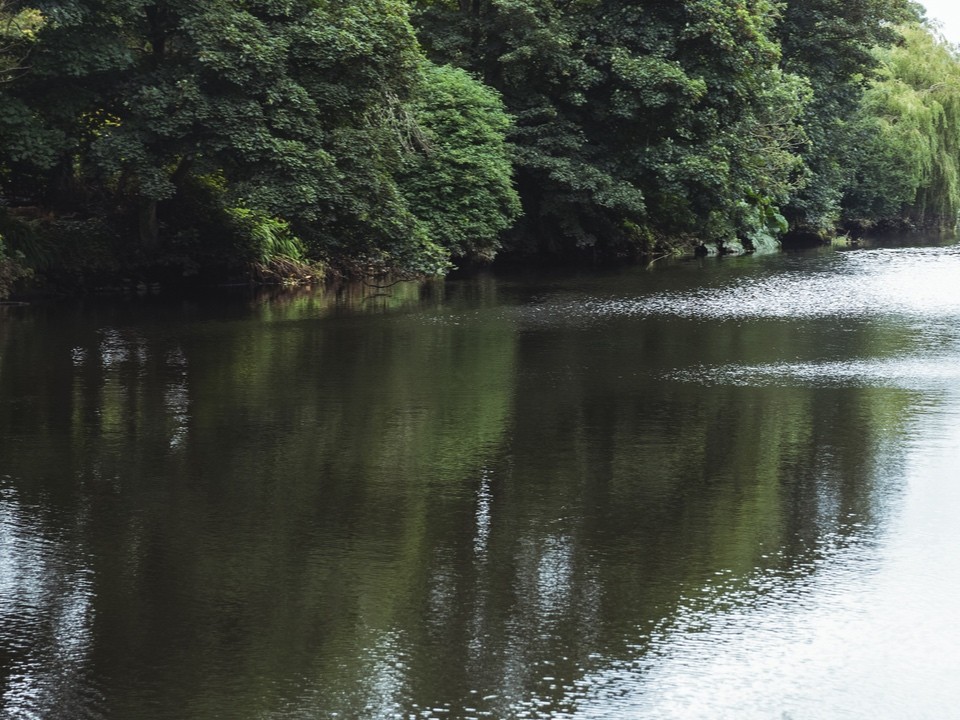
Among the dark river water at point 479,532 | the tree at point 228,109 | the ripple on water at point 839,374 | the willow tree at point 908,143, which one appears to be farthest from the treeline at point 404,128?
the ripple on water at point 839,374

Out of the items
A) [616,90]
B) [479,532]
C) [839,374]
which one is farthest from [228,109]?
[479,532]

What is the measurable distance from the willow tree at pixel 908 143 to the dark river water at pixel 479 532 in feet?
125

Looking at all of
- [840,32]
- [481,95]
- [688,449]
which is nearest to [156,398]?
[688,449]

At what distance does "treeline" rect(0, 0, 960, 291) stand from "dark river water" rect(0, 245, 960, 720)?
858 centimetres

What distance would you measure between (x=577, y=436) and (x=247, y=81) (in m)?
15.1

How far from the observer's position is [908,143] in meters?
52.6

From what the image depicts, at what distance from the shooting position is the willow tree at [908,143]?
2079 inches

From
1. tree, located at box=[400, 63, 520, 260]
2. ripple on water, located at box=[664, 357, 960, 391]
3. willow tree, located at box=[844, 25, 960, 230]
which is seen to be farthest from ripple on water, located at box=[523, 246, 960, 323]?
willow tree, located at box=[844, 25, 960, 230]

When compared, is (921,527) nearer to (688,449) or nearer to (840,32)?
(688,449)

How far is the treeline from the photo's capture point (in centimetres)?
2481

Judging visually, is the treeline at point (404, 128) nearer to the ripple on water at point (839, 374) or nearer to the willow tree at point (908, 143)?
the willow tree at point (908, 143)

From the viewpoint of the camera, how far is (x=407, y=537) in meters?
8.38

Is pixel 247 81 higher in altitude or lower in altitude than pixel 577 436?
higher

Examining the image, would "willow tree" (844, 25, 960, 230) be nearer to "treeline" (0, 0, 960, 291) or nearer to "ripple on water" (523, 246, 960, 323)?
"treeline" (0, 0, 960, 291)
